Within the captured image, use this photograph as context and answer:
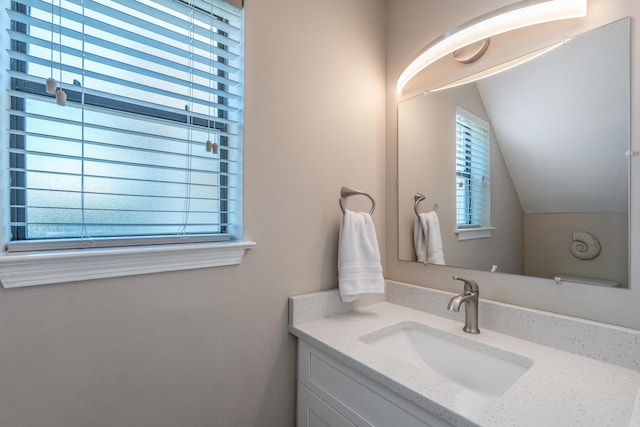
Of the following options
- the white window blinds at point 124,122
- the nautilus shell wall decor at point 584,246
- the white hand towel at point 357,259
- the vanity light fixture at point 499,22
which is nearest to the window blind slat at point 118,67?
the white window blinds at point 124,122

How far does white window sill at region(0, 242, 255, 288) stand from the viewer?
2.18 ft

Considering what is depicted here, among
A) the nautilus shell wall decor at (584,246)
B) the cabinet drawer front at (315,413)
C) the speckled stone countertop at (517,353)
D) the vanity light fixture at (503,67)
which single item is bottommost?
the cabinet drawer front at (315,413)

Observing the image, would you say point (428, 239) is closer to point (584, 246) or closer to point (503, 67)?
point (584, 246)

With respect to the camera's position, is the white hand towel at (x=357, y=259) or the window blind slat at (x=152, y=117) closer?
the window blind slat at (x=152, y=117)

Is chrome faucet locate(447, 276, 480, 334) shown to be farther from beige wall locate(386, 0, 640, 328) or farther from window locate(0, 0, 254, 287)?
window locate(0, 0, 254, 287)

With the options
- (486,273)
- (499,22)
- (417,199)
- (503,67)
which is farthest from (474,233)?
(499,22)

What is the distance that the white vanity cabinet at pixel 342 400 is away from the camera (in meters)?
0.72

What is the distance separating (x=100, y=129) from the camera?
79cm

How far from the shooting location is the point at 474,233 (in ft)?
3.80

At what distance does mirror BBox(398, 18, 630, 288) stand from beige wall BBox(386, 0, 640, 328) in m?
0.02

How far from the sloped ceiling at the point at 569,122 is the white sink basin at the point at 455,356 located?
0.51 m

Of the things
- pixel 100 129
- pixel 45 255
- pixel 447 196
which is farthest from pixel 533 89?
pixel 45 255

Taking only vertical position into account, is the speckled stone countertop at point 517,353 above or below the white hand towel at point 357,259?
below

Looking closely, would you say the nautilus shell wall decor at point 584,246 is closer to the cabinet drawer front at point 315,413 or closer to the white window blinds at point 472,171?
the white window blinds at point 472,171
